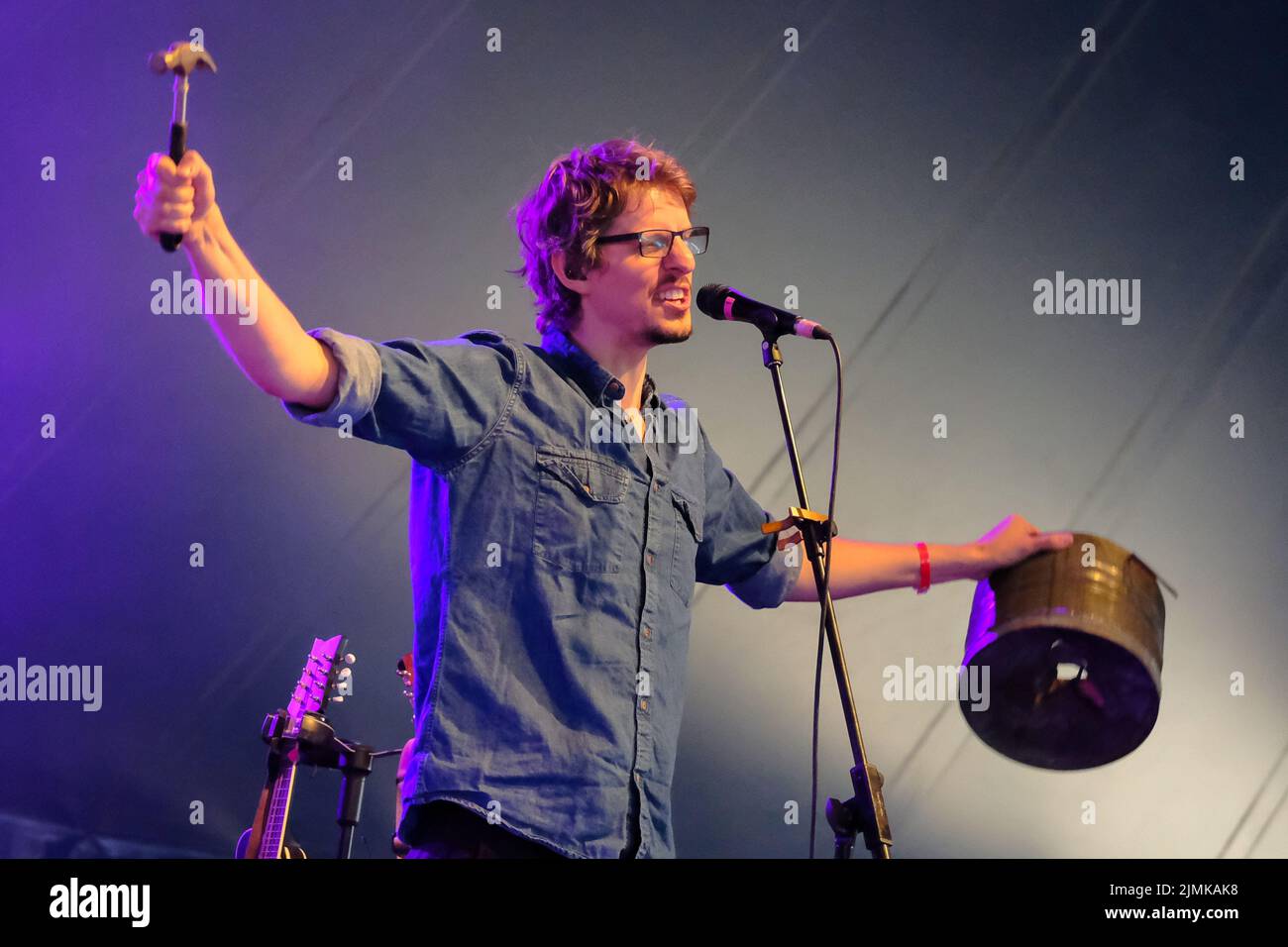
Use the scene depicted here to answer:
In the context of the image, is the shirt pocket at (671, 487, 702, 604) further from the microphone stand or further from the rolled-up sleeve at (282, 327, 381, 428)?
the rolled-up sleeve at (282, 327, 381, 428)

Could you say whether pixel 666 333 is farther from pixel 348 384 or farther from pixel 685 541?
pixel 348 384

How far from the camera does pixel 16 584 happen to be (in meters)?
3.37

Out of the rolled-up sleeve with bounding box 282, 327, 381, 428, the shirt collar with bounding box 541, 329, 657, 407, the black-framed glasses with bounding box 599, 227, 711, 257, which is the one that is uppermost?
the black-framed glasses with bounding box 599, 227, 711, 257

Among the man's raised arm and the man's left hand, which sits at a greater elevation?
the man's raised arm

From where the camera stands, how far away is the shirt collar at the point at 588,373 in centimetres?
207

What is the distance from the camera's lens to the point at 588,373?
2.08 meters

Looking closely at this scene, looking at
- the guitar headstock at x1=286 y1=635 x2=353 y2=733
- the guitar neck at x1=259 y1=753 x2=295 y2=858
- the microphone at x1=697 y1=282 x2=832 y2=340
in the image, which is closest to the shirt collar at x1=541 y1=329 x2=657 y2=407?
the microphone at x1=697 y1=282 x2=832 y2=340

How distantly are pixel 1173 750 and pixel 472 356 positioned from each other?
2.76 meters

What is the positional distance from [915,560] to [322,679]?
1547 millimetres

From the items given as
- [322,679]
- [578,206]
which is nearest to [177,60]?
[578,206]

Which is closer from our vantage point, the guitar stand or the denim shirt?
the denim shirt

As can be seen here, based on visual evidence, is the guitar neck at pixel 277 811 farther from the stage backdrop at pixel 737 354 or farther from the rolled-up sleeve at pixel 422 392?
the rolled-up sleeve at pixel 422 392

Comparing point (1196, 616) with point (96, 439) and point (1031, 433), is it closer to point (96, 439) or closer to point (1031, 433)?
point (1031, 433)

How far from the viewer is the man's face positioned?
7.10 ft
